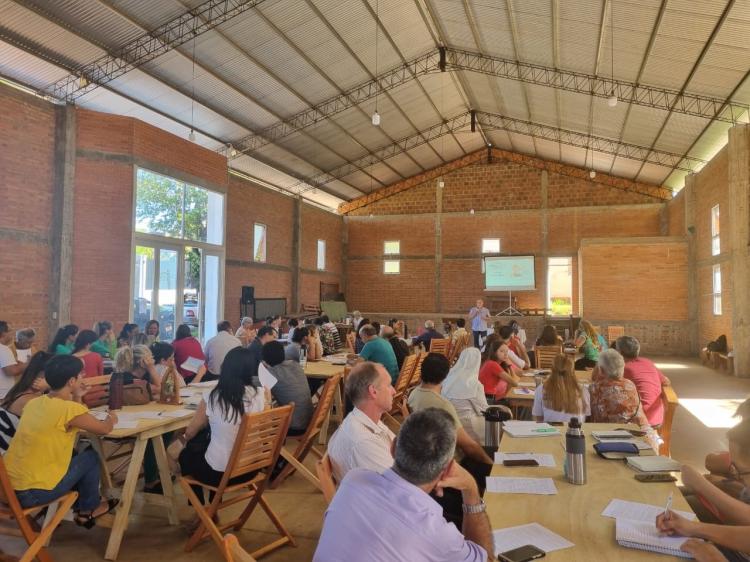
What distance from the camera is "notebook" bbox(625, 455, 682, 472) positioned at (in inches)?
96.9

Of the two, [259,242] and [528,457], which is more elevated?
[259,242]

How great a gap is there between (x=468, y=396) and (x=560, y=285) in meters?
16.6

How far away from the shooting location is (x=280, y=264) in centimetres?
1720

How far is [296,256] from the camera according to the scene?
18.0 m

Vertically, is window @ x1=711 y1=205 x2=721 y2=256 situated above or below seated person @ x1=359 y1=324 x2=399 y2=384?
above

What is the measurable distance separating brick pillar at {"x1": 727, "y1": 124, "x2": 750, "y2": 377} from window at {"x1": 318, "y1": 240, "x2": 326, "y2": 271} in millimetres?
12642

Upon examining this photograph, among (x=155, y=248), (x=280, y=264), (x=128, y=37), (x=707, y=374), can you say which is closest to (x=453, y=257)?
(x=280, y=264)

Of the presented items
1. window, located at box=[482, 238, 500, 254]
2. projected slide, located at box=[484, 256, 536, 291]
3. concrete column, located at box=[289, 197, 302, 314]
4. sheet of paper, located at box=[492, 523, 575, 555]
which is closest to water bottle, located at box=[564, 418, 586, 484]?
sheet of paper, located at box=[492, 523, 575, 555]

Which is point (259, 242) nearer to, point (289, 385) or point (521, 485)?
point (289, 385)

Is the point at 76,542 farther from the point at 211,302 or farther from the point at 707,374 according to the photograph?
the point at 707,374

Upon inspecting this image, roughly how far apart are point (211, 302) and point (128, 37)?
5.66m

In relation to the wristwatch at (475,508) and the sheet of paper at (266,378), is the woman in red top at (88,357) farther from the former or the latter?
the wristwatch at (475,508)

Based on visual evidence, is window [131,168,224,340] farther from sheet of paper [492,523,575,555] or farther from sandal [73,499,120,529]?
sheet of paper [492,523,575,555]

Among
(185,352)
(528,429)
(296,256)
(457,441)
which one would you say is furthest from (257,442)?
(296,256)
